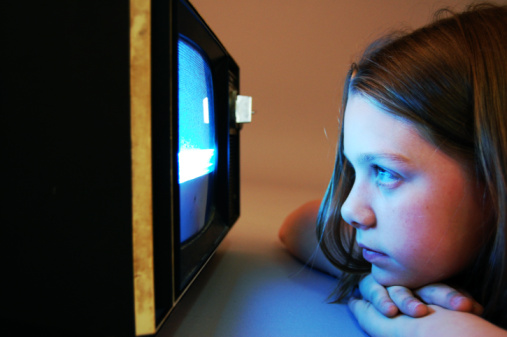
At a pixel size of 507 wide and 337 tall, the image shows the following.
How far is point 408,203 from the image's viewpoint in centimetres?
61

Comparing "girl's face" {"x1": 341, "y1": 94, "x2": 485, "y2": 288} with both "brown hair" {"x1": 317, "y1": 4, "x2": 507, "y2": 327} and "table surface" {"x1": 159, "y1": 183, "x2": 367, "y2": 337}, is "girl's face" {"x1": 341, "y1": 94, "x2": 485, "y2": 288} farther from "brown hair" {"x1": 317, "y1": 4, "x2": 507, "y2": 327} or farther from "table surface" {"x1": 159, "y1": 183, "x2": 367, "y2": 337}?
"table surface" {"x1": 159, "y1": 183, "x2": 367, "y2": 337}

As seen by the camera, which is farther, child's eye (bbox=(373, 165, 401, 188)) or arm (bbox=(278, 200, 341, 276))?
arm (bbox=(278, 200, 341, 276))

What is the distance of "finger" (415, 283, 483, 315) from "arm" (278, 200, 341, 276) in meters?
0.27

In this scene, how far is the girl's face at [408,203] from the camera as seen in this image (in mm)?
592

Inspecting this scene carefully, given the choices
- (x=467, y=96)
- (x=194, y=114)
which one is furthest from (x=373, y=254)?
(x=194, y=114)

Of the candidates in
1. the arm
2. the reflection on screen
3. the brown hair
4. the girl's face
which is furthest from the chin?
the reflection on screen

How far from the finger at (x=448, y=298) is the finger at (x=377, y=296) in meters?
0.06

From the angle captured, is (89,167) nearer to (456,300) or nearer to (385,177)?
(385,177)

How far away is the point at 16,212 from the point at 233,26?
2133 millimetres

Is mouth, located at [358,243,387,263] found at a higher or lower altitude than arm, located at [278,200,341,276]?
higher

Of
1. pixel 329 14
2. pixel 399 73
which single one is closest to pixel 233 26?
pixel 329 14

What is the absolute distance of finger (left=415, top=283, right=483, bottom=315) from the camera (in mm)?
611

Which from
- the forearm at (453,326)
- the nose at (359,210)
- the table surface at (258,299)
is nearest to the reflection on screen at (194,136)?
the table surface at (258,299)

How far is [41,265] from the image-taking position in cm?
49
